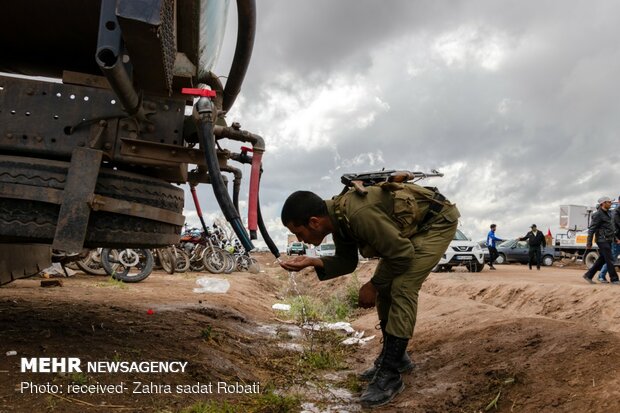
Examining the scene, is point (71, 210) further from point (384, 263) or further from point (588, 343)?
point (588, 343)

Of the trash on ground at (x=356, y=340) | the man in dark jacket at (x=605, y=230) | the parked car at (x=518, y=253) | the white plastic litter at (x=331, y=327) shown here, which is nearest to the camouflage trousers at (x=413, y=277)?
the trash on ground at (x=356, y=340)

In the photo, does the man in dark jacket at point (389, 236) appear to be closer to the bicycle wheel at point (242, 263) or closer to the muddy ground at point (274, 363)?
the muddy ground at point (274, 363)

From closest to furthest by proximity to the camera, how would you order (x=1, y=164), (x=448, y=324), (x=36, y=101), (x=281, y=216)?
(x=1, y=164) < (x=36, y=101) < (x=281, y=216) < (x=448, y=324)

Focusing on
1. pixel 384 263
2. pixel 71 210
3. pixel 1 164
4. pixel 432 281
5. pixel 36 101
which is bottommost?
→ pixel 432 281

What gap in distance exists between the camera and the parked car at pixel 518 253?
26.1 m

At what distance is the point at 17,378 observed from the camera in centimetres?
264

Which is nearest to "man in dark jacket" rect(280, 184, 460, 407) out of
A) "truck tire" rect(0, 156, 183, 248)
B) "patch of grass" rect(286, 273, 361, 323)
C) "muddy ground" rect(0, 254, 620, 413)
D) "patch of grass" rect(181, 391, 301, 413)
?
"muddy ground" rect(0, 254, 620, 413)

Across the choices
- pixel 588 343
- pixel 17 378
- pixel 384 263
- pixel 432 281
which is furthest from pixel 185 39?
pixel 432 281

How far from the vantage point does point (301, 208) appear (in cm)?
317

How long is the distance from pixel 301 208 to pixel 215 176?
664mm

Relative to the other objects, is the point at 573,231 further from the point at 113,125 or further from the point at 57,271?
the point at 113,125

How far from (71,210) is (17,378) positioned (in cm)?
96

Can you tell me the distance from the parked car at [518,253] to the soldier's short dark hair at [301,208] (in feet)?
83.7

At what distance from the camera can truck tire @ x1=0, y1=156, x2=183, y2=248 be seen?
250cm
